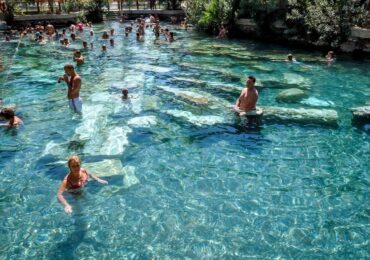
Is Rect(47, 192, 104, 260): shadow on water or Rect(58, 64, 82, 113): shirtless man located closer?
Rect(47, 192, 104, 260): shadow on water

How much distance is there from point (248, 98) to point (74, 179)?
5.99 meters

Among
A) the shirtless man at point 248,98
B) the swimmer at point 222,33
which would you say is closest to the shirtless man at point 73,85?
the shirtless man at point 248,98

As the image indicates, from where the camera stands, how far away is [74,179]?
7.71m

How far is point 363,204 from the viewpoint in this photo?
757cm

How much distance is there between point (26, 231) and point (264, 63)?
15.6 m

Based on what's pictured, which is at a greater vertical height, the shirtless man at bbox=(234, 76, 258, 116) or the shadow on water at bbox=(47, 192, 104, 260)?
the shirtless man at bbox=(234, 76, 258, 116)

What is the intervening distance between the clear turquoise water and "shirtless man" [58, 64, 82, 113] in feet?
1.82

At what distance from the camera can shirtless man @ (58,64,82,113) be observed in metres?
11.0

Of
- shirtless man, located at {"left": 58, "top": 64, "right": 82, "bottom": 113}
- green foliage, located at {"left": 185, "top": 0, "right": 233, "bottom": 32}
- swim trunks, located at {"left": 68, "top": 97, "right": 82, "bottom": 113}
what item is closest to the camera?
shirtless man, located at {"left": 58, "top": 64, "right": 82, "bottom": 113}

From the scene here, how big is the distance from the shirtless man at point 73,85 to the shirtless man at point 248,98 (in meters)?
4.75

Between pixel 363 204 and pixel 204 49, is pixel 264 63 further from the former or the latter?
pixel 363 204

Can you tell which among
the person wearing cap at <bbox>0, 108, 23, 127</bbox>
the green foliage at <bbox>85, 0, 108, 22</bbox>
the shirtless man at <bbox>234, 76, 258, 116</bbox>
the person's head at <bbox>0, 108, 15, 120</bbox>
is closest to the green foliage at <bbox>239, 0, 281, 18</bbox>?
the shirtless man at <bbox>234, 76, 258, 116</bbox>

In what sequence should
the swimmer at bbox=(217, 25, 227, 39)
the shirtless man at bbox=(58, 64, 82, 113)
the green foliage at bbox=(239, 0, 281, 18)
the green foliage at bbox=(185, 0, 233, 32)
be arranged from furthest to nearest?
the green foliage at bbox=(185, 0, 233, 32)
the swimmer at bbox=(217, 25, 227, 39)
the green foliage at bbox=(239, 0, 281, 18)
the shirtless man at bbox=(58, 64, 82, 113)

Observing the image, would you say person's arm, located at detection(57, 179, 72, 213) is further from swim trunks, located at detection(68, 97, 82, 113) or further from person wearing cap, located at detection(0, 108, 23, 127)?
person wearing cap, located at detection(0, 108, 23, 127)
